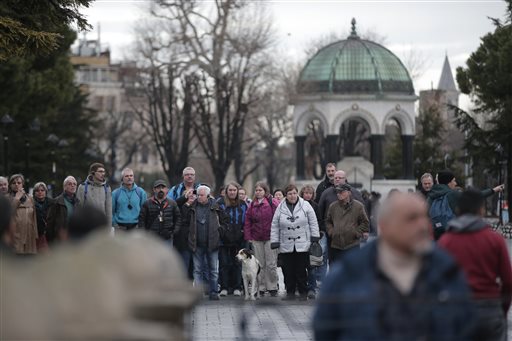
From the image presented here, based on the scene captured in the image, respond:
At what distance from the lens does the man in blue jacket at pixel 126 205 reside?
2239 cm

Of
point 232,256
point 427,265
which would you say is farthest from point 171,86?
point 427,265

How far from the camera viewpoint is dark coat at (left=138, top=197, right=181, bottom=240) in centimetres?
2234

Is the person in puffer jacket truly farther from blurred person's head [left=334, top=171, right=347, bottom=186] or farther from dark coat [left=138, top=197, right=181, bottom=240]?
blurred person's head [left=334, top=171, right=347, bottom=186]

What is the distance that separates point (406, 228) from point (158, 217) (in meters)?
14.8

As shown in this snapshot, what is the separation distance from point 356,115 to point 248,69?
9155 mm

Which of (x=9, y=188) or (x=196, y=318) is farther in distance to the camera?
(x=9, y=188)

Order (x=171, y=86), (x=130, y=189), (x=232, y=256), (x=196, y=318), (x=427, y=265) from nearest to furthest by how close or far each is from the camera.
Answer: (x=427, y=265) < (x=196, y=318) < (x=130, y=189) < (x=232, y=256) < (x=171, y=86)

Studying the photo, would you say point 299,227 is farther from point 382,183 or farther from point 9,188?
point 382,183

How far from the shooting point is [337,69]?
235 feet

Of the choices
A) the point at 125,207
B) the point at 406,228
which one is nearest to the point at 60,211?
the point at 125,207

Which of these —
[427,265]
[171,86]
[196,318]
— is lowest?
[196,318]

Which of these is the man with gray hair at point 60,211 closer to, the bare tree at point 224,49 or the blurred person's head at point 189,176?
the blurred person's head at point 189,176

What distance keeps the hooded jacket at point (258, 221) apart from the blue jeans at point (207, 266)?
0.79 m

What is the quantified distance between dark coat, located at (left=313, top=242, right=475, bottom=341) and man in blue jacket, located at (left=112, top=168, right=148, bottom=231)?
14.6 metres
